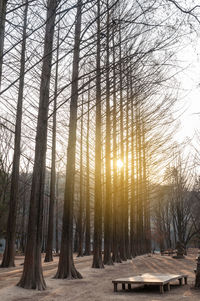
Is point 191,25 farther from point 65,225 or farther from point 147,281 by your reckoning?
point 65,225

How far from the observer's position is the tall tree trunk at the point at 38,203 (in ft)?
26.2

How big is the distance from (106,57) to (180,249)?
14031 mm

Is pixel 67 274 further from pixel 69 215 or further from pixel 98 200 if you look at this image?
pixel 98 200

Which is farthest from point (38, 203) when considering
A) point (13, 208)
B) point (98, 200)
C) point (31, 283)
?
point (13, 208)

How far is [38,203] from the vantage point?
8516mm

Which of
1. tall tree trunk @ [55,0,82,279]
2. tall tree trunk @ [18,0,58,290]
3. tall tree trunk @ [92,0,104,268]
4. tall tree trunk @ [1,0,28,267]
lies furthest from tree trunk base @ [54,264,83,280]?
tall tree trunk @ [1,0,28,267]

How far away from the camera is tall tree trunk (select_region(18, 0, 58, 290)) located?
7977 millimetres

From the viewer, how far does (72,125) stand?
11.9 m

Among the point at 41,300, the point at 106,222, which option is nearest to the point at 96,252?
the point at 106,222

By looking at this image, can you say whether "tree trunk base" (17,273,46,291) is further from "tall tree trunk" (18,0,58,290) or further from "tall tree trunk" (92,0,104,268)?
"tall tree trunk" (92,0,104,268)

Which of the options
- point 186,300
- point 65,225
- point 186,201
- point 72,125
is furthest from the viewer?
point 186,201

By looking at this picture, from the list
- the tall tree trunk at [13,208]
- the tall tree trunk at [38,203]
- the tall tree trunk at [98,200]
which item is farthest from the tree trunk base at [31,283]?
the tall tree trunk at [13,208]

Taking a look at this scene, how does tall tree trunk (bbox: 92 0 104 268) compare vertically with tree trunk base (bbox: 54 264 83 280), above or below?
above

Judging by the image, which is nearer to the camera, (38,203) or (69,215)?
(38,203)
